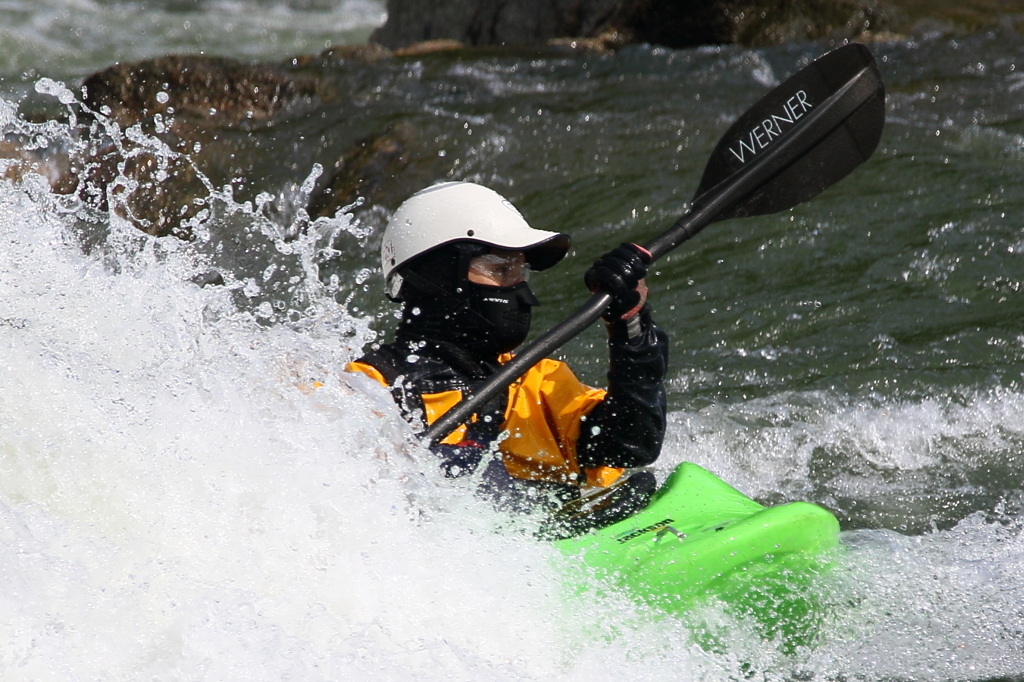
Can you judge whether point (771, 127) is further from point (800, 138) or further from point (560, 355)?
point (560, 355)

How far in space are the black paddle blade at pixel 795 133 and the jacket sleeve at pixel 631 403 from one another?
3.18ft

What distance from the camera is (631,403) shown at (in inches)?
131

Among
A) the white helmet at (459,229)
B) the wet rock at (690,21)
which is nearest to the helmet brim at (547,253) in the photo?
the white helmet at (459,229)

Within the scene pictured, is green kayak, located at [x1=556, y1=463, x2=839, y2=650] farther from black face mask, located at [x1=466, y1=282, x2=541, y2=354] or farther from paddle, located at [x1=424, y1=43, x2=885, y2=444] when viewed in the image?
paddle, located at [x1=424, y1=43, x2=885, y2=444]

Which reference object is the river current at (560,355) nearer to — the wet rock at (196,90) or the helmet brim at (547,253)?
the wet rock at (196,90)

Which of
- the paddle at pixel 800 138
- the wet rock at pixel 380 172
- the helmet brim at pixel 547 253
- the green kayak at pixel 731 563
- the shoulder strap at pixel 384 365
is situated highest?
the paddle at pixel 800 138

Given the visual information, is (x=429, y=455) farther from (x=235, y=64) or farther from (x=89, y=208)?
(x=235, y=64)

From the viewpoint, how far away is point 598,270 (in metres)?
3.27

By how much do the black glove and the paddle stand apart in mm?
815

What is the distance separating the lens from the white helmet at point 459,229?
3.27 metres

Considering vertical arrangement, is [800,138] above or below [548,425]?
above

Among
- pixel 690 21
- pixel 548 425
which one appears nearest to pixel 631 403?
pixel 548 425

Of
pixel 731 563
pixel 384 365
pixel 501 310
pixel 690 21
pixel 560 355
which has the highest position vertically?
pixel 690 21

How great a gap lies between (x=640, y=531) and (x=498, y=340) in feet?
2.41
